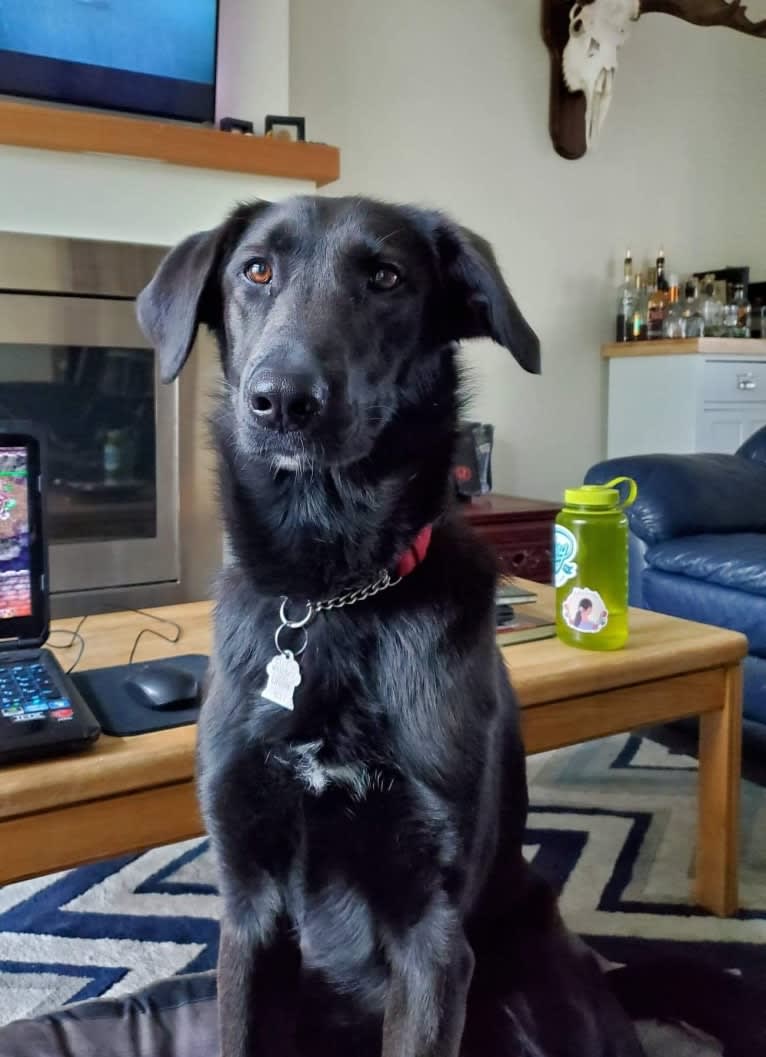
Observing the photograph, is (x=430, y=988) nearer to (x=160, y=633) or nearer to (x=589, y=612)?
(x=589, y=612)

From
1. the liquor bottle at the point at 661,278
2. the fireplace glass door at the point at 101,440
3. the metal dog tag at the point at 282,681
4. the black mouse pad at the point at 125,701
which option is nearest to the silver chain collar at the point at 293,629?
the metal dog tag at the point at 282,681

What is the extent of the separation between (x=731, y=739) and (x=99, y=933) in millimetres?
996

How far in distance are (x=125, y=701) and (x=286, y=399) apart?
464 mm

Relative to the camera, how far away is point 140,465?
259 cm

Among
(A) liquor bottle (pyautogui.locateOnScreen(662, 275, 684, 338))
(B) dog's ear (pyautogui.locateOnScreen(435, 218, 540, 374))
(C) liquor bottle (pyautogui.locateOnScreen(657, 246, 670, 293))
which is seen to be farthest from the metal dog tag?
(C) liquor bottle (pyautogui.locateOnScreen(657, 246, 670, 293))

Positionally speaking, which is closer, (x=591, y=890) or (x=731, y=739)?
(x=731, y=739)

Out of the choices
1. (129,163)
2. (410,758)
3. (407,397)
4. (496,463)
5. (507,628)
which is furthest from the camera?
(496,463)

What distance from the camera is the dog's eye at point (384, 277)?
90 cm

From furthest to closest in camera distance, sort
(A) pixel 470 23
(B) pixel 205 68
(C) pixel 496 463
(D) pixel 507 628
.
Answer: (C) pixel 496 463, (A) pixel 470 23, (B) pixel 205 68, (D) pixel 507 628

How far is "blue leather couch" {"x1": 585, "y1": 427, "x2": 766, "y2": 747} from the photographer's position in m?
1.91

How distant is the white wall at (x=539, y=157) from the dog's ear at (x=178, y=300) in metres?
2.09

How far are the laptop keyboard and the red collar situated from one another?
363 mm

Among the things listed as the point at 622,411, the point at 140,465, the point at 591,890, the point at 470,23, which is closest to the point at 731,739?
the point at 591,890

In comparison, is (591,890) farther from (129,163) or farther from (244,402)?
(129,163)
